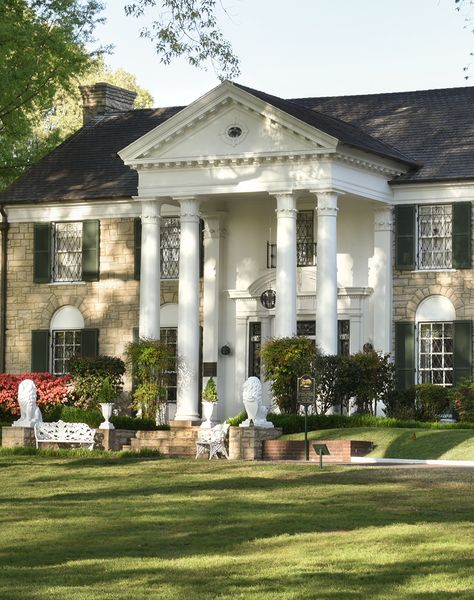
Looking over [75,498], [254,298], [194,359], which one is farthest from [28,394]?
[75,498]

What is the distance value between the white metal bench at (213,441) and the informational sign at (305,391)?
185 cm

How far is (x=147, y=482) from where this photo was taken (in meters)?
23.6

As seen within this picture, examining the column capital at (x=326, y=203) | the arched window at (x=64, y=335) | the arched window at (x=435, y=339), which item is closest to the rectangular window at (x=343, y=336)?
the arched window at (x=435, y=339)

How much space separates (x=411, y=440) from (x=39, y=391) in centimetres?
990

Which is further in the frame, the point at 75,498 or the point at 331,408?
the point at 331,408

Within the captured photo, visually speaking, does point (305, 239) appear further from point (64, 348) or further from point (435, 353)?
point (64, 348)

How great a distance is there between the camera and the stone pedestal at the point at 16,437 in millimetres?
31125

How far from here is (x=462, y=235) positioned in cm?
3553

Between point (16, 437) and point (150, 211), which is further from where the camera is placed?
point (150, 211)

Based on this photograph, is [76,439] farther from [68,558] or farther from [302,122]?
[68,558]

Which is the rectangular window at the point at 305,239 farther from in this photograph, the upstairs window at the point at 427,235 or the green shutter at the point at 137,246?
the green shutter at the point at 137,246

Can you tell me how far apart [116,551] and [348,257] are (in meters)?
21.1

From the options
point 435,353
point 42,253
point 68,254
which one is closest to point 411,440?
point 435,353

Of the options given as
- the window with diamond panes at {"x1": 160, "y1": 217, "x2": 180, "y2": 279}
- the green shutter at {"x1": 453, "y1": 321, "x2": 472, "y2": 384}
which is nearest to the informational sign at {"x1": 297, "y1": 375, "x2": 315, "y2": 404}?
the green shutter at {"x1": 453, "y1": 321, "x2": 472, "y2": 384}
